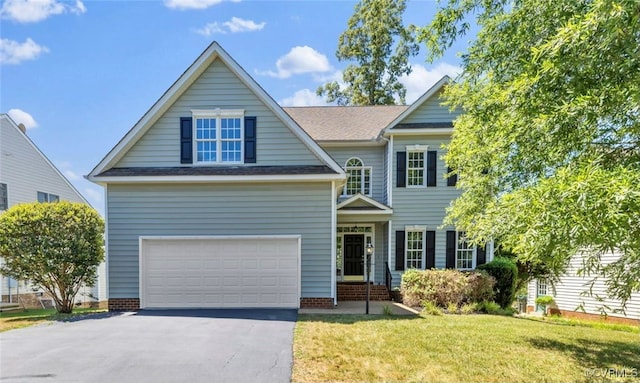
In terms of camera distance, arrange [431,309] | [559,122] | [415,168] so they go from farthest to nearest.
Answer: [415,168]
[431,309]
[559,122]

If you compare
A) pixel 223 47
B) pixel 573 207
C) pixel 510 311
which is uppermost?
pixel 223 47

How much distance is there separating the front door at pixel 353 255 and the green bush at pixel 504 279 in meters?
4.70

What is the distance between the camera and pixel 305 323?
26.1 feet

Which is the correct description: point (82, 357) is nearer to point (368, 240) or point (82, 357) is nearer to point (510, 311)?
point (368, 240)

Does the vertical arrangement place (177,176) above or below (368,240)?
above

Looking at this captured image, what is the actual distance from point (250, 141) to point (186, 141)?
200cm

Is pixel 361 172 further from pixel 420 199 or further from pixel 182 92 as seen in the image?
pixel 182 92

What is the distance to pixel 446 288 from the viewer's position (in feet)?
35.0

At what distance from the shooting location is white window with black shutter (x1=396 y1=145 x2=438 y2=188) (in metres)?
13.1

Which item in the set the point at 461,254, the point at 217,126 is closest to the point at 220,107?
the point at 217,126

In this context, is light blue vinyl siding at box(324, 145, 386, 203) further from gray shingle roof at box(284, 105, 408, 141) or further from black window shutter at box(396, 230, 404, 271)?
black window shutter at box(396, 230, 404, 271)

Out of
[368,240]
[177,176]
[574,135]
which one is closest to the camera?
[574,135]

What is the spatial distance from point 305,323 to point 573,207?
243 inches

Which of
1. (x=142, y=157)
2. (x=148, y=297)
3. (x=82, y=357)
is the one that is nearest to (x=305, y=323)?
(x=82, y=357)
